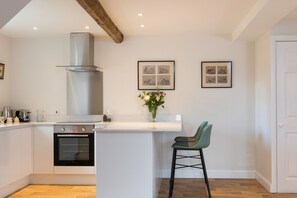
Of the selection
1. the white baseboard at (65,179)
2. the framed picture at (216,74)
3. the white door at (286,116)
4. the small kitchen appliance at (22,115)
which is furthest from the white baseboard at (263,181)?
the small kitchen appliance at (22,115)

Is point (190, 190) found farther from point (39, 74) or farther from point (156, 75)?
point (39, 74)

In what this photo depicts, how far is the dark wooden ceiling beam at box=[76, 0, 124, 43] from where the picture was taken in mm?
3012

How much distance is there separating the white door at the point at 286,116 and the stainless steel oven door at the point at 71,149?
9.31 feet

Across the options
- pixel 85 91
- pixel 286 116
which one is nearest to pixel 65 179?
pixel 85 91

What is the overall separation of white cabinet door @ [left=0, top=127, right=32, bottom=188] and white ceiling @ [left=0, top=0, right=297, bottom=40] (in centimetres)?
160

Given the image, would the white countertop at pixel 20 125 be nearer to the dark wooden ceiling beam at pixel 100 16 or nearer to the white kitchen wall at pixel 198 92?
the white kitchen wall at pixel 198 92

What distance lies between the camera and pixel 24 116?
4.97 m

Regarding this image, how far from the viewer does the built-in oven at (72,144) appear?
15.0 feet

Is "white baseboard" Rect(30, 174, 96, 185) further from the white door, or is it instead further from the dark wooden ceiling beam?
the white door

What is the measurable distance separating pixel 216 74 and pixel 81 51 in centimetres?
229

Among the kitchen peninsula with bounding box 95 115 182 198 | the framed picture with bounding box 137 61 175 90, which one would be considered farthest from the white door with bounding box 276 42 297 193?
the kitchen peninsula with bounding box 95 115 182 198

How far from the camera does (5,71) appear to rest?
5.01 meters

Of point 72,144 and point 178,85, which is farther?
point 178,85

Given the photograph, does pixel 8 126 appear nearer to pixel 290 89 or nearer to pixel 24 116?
pixel 24 116
